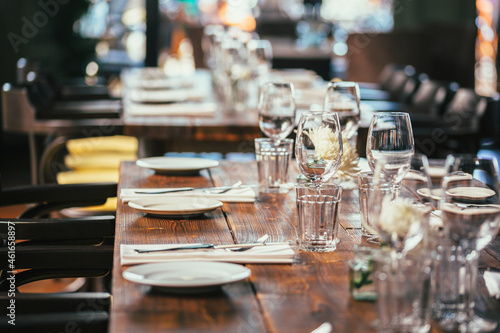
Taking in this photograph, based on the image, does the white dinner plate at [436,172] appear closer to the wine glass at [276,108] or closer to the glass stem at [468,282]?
the wine glass at [276,108]

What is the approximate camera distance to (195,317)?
3.30 feet

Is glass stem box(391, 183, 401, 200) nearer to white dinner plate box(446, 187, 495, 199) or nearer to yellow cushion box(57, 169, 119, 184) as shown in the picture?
white dinner plate box(446, 187, 495, 199)

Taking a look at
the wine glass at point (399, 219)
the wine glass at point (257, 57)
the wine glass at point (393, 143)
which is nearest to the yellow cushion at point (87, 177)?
the wine glass at point (257, 57)

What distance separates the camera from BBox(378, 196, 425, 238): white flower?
104 centimetres

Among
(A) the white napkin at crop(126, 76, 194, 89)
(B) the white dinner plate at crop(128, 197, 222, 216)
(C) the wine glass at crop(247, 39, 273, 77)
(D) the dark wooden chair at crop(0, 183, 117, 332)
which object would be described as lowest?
(D) the dark wooden chair at crop(0, 183, 117, 332)

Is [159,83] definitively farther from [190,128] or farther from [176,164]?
[176,164]

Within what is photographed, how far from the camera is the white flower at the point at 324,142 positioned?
4.85 ft

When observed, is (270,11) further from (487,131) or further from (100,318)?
(100,318)

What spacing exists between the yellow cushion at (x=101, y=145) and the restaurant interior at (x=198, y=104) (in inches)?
0.4

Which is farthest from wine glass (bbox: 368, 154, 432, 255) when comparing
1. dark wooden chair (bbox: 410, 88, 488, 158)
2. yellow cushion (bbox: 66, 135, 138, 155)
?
yellow cushion (bbox: 66, 135, 138, 155)

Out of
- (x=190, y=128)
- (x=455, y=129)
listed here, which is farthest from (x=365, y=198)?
(x=455, y=129)

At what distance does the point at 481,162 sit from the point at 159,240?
61 centimetres

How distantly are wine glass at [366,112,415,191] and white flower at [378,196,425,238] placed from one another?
33 centimetres

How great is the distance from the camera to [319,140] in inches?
58.3
